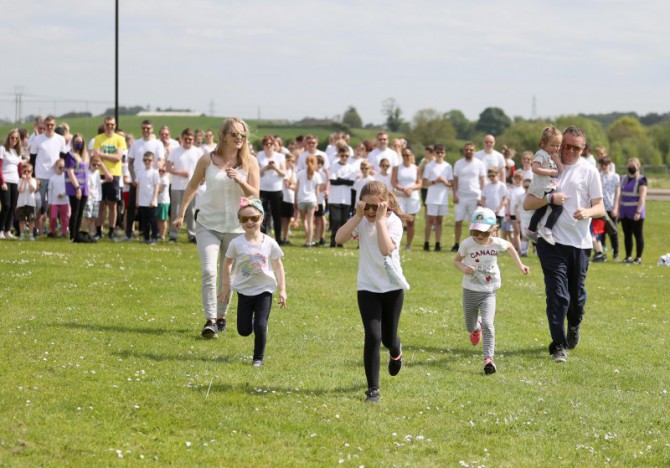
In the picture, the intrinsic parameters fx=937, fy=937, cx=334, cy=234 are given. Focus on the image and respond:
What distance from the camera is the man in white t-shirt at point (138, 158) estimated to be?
20141 mm

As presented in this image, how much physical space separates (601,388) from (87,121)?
4434 centimetres

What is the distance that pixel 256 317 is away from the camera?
29.6ft

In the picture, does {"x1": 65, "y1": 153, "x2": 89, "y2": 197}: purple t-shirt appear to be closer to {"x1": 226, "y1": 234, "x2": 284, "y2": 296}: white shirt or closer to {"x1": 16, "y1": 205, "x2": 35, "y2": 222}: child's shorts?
{"x1": 16, "y1": 205, "x2": 35, "y2": 222}: child's shorts

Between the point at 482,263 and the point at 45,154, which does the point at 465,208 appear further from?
the point at 482,263

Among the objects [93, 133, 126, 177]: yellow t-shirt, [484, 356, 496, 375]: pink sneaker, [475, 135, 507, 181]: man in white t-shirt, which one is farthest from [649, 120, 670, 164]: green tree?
[484, 356, 496, 375]: pink sneaker

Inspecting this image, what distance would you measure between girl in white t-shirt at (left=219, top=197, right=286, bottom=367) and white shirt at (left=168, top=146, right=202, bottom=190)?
1058cm

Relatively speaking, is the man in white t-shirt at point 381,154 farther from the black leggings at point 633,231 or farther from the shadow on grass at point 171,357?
the shadow on grass at point 171,357

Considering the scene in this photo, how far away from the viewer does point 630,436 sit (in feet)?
23.8

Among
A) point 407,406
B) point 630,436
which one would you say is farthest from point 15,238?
point 630,436

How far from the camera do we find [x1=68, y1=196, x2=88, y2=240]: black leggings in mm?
19047

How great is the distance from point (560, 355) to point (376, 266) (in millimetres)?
3024

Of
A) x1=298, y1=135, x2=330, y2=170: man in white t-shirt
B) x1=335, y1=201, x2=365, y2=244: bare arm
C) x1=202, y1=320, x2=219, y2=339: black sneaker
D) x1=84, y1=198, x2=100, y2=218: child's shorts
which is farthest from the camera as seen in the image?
x1=298, y1=135, x2=330, y2=170: man in white t-shirt

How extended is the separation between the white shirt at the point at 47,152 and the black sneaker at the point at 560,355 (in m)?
13.3

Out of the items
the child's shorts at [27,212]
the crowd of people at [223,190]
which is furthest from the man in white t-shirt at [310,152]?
the child's shorts at [27,212]
